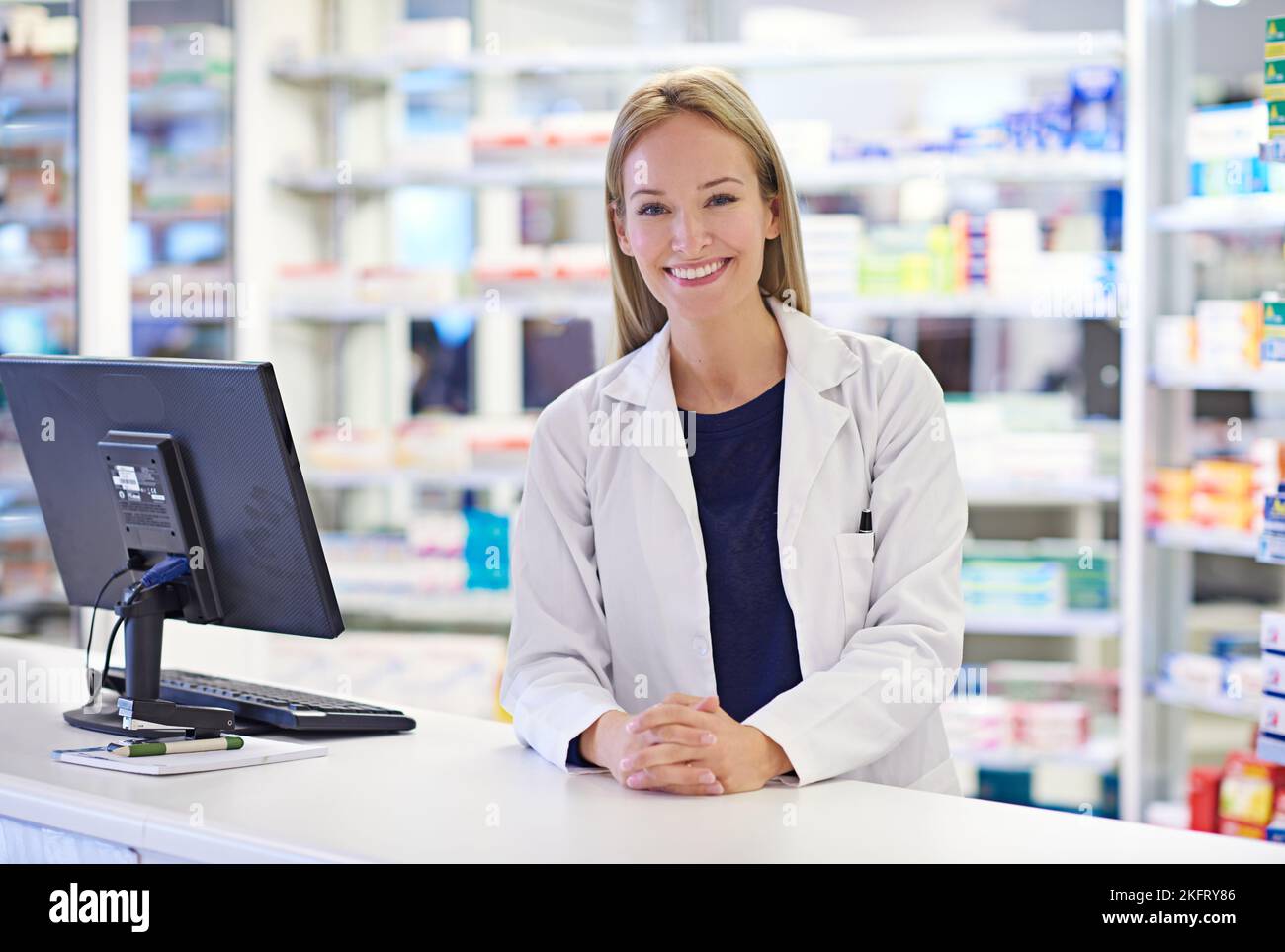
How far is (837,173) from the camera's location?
454 centimetres

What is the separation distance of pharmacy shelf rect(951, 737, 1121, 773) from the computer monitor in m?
2.99

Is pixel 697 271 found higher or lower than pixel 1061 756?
higher

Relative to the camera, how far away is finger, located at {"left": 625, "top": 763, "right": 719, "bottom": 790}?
166 cm

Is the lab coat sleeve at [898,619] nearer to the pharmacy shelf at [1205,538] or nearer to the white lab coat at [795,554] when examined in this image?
the white lab coat at [795,554]

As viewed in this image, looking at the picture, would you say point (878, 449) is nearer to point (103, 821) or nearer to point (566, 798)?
point (566, 798)

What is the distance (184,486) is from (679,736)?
0.73 metres

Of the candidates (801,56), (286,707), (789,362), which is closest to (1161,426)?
(801,56)

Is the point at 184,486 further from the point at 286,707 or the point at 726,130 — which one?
the point at 726,130

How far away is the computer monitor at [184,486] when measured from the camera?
71.3 inches

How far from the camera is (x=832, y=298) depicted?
4.54 m

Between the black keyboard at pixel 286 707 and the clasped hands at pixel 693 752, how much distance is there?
1.48ft
